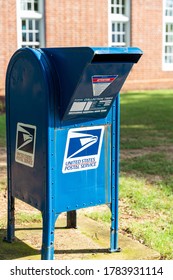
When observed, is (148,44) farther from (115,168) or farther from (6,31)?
(115,168)

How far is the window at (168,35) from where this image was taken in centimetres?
2223

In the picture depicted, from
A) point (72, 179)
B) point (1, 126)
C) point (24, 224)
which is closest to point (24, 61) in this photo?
point (72, 179)

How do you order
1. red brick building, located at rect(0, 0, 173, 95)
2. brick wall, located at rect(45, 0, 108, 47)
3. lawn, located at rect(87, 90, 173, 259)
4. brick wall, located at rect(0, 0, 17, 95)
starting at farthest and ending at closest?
brick wall, located at rect(45, 0, 108, 47)
red brick building, located at rect(0, 0, 173, 95)
brick wall, located at rect(0, 0, 17, 95)
lawn, located at rect(87, 90, 173, 259)

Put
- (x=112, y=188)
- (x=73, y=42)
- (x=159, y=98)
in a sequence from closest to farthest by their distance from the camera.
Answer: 1. (x=112, y=188)
2. (x=159, y=98)
3. (x=73, y=42)

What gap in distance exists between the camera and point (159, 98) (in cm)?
1756

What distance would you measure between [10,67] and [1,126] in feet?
23.6

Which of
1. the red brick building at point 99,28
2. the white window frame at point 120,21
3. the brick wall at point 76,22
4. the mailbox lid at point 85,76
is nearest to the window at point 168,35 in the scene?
the red brick building at point 99,28

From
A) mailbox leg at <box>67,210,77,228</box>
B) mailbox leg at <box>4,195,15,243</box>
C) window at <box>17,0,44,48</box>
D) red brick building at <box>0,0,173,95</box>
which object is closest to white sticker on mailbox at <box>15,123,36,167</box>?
mailbox leg at <box>4,195,15,243</box>

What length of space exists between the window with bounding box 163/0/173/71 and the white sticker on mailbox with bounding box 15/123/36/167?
1866 cm

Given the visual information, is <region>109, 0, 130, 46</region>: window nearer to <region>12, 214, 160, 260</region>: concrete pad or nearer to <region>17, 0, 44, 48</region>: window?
<region>17, 0, 44, 48</region>: window

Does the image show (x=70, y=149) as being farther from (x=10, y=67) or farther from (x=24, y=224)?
(x=24, y=224)

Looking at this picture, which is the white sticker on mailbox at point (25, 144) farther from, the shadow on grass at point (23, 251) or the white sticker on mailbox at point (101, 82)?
the shadow on grass at point (23, 251)

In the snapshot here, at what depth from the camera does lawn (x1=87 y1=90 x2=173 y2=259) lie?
468cm

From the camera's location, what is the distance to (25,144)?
4.00m
